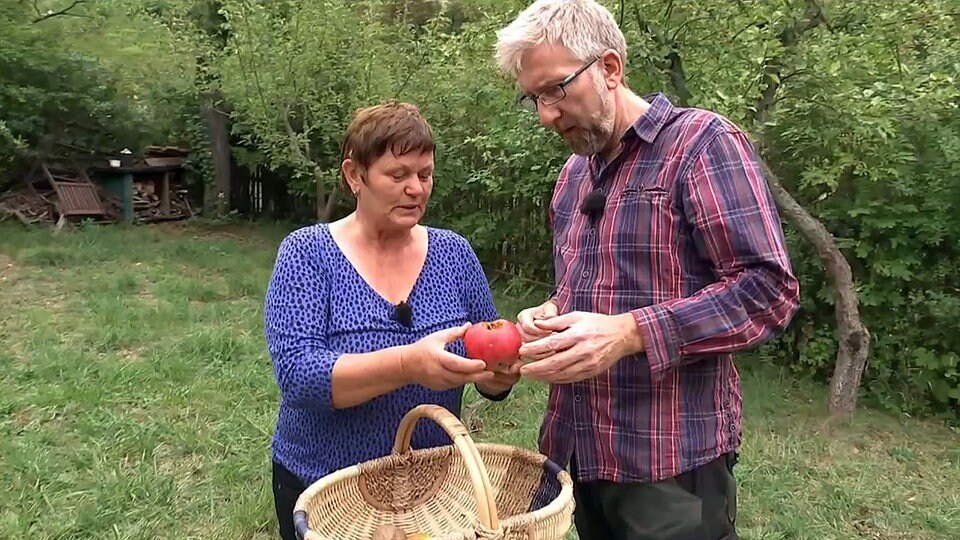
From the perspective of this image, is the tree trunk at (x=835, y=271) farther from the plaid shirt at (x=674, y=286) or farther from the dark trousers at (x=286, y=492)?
the dark trousers at (x=286, y=492)

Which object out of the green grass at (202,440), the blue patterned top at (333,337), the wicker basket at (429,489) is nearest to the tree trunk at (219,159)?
the green grass at (202,440)

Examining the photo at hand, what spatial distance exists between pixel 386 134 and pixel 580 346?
2.05 feet

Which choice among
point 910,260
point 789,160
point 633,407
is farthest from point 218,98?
point 633,407

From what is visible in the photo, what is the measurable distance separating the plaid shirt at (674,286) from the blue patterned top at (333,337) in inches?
11.9

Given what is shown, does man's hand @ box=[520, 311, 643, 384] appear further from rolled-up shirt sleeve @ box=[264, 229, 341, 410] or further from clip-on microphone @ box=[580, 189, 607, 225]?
rolled-up shirt sleeve @ box=[264, 229, 341, 410]

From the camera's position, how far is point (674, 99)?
186 inches

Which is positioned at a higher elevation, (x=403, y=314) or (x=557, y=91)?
(x=557, y=91)

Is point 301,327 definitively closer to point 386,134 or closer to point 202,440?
point 386,134

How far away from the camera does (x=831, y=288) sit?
4934 millimetres

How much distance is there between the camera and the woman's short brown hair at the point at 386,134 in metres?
1.75

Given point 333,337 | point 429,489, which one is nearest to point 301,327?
point 333,337

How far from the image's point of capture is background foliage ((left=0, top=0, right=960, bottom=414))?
4.41m

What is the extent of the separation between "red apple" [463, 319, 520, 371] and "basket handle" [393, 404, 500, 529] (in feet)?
0.42

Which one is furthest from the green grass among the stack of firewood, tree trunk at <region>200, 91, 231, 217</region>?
tree trunk at <region>200, 91, 231, 217</region>
